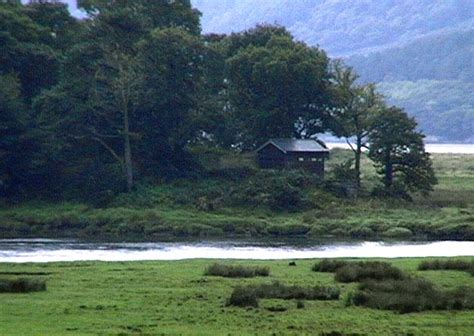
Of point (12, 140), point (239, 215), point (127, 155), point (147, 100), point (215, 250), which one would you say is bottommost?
point (215, 250)

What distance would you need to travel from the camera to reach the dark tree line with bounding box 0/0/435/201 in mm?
86125

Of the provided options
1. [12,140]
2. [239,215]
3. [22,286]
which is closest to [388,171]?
[239,215]

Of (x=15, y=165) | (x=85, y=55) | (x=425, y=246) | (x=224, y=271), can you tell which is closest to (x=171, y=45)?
(x=85, y=55)

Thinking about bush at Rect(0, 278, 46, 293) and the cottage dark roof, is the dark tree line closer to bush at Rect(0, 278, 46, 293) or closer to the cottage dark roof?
the cottage dark roof

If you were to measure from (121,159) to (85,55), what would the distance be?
7.56 m

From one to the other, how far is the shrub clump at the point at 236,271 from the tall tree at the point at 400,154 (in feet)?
144

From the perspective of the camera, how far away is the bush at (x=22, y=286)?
127 feet

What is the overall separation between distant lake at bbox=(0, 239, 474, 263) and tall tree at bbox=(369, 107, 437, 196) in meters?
17.6

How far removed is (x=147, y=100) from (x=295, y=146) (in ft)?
38.0

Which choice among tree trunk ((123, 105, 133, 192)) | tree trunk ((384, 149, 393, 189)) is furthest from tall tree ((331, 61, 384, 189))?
tree trunk ((123, 105, 133, 192))

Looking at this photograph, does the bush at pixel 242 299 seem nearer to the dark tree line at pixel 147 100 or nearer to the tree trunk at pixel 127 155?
the tree trunk at pixel 127 155

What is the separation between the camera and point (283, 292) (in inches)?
1489

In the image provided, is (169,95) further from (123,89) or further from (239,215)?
(239,215)

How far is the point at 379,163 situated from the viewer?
90.6 meters
